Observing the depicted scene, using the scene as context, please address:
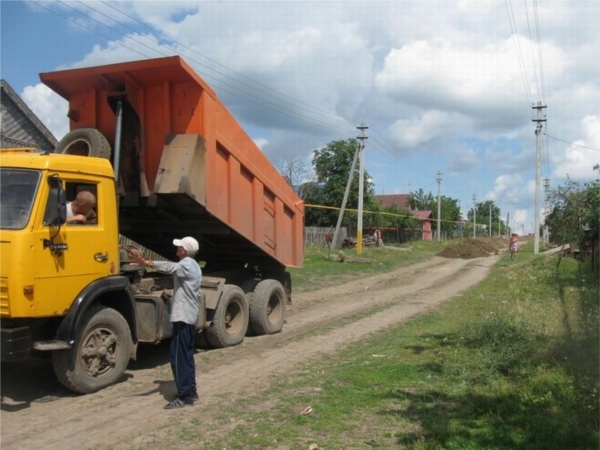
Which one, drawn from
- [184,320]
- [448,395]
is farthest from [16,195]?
[448,395]

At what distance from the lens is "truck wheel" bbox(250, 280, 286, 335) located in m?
9.68

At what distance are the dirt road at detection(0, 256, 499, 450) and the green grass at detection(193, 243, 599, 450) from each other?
0.42 m

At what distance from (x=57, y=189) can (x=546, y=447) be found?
4990mm

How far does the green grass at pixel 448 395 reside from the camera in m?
4.73

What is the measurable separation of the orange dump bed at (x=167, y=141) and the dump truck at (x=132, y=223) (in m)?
0.02

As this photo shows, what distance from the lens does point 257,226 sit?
9367 millimetres

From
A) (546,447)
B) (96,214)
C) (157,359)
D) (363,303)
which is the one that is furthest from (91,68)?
(363,303)

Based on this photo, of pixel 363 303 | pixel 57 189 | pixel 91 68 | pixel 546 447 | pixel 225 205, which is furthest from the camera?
pixel 363 303

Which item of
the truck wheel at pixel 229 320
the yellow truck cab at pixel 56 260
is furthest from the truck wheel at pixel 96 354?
the truck wheel at pixel 229 320

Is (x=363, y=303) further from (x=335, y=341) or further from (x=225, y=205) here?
(x=225, y=205)

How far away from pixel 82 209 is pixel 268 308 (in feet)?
14.8

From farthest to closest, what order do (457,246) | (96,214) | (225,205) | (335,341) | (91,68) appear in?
(457,246) < (335,341) < (225,205) < (91,68) < (96,214)

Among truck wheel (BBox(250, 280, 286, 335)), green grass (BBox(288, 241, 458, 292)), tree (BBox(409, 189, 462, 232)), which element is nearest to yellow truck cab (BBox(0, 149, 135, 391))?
truck wheel (BBox(250, 280, 286, 335))

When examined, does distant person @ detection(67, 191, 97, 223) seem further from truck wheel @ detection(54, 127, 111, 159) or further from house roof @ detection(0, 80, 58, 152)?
house roof @ detection(0, 80, 58, 152)
